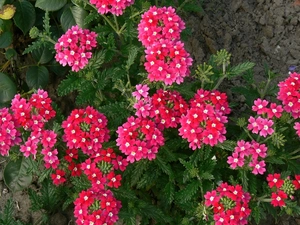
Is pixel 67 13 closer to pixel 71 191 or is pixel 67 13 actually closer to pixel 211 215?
pixel 71 191

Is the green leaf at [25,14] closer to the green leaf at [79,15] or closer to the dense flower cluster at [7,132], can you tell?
the green leaf at [79,15]

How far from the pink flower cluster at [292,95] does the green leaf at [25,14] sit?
6.30ft

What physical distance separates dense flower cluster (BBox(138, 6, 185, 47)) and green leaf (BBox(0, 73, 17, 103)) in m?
1.14

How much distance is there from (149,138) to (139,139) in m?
0.06

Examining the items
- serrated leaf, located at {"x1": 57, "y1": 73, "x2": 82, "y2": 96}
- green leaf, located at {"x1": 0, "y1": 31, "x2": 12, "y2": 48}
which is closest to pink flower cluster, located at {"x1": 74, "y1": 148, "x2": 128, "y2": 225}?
serrated leaf, located at {"x1": 57, "y1": 73, "x2": 82, "y2": 96}

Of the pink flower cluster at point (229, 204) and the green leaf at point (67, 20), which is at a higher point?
the green leaf at point (67, 20)

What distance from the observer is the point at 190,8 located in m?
3.56

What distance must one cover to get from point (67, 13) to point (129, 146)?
137 centimetres

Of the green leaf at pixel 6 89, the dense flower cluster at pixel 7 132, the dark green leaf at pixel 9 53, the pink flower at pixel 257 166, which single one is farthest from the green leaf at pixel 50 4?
the pink flower at pixel 257 166

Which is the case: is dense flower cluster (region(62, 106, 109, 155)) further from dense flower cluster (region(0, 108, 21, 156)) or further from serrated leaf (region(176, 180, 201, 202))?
serrated leaf (region(176, 180, 201, 202))

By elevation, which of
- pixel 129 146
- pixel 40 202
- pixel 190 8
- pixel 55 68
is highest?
pixel 190 8

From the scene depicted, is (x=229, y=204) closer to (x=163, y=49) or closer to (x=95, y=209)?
(x=95, y=209)

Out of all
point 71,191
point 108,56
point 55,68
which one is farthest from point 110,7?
point 71,191

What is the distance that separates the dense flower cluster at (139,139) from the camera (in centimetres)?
265
